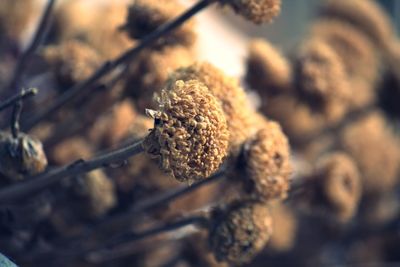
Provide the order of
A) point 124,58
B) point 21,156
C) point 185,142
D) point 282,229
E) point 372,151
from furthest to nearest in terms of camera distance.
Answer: point 372,151 → point 282,229 → point 124,58 → point 21,156 → point 185,142

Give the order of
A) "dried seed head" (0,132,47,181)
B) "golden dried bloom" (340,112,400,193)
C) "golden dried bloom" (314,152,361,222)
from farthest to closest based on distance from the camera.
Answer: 1. "golden dried bloom" (340,112,400,193)
2. "golden dried bloom" (314,152,361,222)
3. "dried seed head" (0,132,47,181)

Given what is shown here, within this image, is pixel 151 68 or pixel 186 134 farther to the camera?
pixel 151 68

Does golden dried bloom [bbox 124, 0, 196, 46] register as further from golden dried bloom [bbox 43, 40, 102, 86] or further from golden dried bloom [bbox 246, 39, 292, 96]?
golden dried bloom [bbox 246, 39, 292, 96]

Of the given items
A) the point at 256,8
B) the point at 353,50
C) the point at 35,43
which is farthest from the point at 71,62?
the point at 353,50

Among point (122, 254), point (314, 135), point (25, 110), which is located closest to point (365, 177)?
point (314, 135)

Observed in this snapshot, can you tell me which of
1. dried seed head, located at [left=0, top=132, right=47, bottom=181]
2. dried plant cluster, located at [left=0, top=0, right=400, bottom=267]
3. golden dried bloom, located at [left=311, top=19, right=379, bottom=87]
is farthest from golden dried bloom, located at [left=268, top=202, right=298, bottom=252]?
dried seed head, located at [left=0, top=132, right=47, bottom=181]

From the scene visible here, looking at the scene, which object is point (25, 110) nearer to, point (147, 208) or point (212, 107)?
point (147, 208)

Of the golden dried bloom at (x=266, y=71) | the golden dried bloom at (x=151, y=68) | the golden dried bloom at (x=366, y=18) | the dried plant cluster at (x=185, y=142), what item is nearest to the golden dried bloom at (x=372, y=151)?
the dried plant cluster at (x=185, y=142)

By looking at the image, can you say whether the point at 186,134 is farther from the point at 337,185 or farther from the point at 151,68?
the point at 337,185
